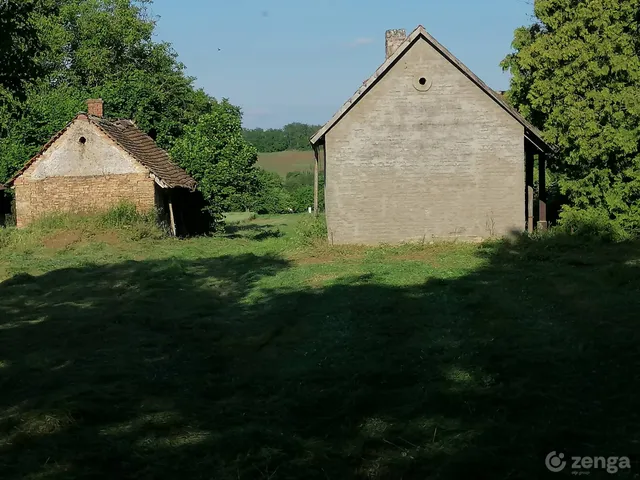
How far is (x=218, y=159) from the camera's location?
118 feet

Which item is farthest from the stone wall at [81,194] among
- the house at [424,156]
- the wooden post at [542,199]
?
the wooden post at [542,199]

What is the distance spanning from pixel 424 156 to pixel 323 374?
1609cm

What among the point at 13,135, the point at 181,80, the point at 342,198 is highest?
the point at 181,80

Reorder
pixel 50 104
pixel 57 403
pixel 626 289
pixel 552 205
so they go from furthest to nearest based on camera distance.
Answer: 1. pixel 50 104
2. pixel 552 205
3. pixel 626 289
4. pixel 57 403

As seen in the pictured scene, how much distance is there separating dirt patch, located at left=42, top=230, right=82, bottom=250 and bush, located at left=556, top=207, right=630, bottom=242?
17716mm

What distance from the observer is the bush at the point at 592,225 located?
2345 cm

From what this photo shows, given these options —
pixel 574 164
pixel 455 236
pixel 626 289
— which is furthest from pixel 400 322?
pixel 574 164

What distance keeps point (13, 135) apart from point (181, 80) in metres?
19.4

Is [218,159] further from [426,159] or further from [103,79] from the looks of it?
[103,79]

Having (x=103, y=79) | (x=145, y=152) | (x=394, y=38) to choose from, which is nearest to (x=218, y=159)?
(x=145, y=152)

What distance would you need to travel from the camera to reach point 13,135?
42250mm

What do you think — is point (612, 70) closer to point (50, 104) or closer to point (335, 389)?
point (335, 389)

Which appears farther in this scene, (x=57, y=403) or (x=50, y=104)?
(x=50, y=104)

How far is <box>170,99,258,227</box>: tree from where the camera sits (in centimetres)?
3550
